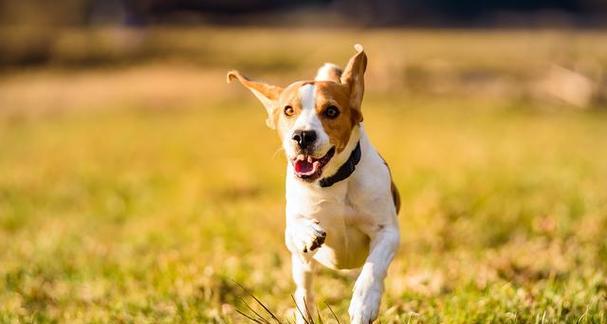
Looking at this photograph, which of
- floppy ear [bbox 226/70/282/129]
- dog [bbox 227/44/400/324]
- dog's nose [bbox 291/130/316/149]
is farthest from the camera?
floppy ear [bbox 226/70/282/129]

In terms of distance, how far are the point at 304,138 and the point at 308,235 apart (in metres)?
0.56

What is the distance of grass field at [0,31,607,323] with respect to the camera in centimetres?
580

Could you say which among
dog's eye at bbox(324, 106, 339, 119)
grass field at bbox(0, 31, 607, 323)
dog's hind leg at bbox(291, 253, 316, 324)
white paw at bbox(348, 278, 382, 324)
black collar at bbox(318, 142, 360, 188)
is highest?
dog's eye at bbox(324, 106, 339, 119)

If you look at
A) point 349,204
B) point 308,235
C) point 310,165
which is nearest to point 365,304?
point 308,235

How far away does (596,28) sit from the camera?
48062 mm

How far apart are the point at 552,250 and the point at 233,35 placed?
37065 millimetres

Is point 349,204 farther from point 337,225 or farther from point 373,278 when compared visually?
point 373,278

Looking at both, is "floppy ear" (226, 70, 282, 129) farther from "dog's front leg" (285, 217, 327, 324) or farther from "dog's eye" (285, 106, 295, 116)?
"dog's front leg" (285, 217, 327, 324)

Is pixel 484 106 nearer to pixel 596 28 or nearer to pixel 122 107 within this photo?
pixel 122 107

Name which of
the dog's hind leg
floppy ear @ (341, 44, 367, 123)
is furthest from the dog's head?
the dog's hind leg

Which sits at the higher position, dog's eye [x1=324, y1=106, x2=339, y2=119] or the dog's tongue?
dog's eye [x1=324, y1=106, x2=339, y2=119]

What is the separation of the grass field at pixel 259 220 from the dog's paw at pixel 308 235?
2.73 ft

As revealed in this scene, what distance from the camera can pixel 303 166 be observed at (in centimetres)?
418

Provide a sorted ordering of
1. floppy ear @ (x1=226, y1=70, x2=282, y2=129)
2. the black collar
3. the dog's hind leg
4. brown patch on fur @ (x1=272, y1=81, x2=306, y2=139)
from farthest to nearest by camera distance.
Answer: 1. the dog's hind leg
2. floppy ear @ (x1=226, y1=70, x2=282, y2=129)
3. the black collar
4. brown patch on fur @ (x1=272, y1=81, x2=306, y2=139)
